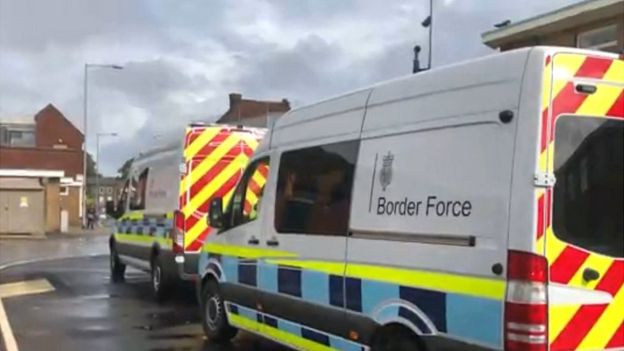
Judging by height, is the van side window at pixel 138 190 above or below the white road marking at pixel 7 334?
above

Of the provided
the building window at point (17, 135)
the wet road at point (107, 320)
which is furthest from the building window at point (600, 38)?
the building window at point (17, 135)

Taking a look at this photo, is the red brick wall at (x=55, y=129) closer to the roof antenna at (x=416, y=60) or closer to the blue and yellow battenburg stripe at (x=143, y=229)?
the roof antenna at (x=416, y=60)

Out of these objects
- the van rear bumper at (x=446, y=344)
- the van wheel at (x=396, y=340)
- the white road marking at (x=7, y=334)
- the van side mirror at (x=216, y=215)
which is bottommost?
the white road marking at (x=7, y=334)

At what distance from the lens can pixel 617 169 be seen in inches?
193

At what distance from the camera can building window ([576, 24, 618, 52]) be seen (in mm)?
23031

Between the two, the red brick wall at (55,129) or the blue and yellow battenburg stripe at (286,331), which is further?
the red brick wall at (55,129)

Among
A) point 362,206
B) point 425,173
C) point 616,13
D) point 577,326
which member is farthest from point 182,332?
point 616,13

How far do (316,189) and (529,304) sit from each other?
2728 millimetres

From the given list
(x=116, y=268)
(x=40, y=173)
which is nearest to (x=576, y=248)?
(x=116, y=268)

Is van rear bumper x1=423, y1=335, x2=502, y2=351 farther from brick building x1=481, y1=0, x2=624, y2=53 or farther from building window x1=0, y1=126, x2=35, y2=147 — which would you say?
building window x1=0, y1=126, x2=35, y2=147

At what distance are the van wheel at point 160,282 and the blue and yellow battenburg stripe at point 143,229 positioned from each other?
353 mm

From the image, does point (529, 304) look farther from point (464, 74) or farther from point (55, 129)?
point (55, 129)

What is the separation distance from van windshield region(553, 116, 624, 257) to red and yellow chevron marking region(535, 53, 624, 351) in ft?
0.21

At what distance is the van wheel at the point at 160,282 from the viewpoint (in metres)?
12.7
